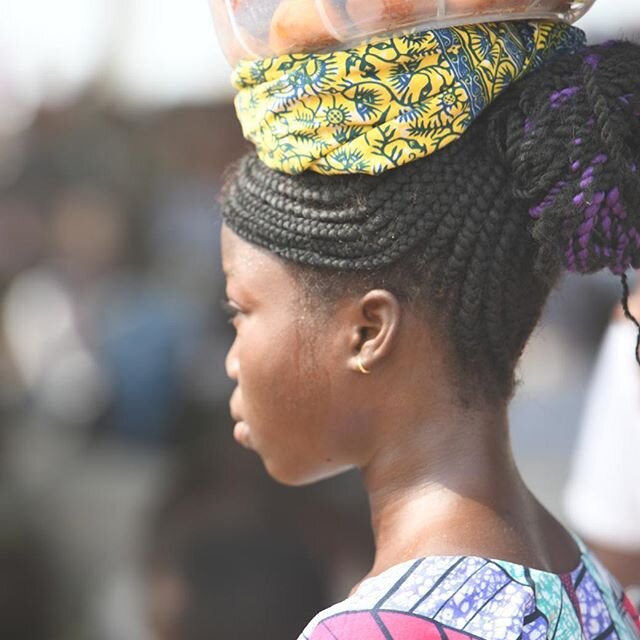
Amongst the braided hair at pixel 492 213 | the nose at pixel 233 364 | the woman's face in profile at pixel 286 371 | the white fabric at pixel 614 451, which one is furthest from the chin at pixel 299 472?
the white fabric at pixel 614 451

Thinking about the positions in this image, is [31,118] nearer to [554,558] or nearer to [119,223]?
[119,223]

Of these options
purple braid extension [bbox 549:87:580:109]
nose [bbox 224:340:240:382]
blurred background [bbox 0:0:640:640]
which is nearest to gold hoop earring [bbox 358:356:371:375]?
nose [bbox 224:340:240:382]

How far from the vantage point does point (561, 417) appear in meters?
4.91

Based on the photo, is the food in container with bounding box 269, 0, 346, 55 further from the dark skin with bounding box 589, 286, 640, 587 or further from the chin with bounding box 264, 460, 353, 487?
the dark skin with bounding box 589, 286, 640, 587

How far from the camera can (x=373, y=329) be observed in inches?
71.8

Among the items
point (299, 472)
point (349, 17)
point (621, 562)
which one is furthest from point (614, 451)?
point (349, 17)

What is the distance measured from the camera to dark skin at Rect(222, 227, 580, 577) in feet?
5.89

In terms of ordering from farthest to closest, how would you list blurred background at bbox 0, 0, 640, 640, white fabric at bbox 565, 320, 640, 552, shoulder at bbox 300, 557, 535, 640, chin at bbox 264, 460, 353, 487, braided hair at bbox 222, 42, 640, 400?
blurred background at bbox 0, 0, 640, 640
white fabric at bbox 565, 320, 640, 552
chin at bbox 264, 460, 353, 487
braided hair at bbox 222, 42, 640, 400
shoulder at bbox 300, 557, 535, 640

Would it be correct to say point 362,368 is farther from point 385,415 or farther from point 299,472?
point 299,472

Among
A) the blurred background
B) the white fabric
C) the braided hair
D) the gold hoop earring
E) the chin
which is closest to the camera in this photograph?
the braided hair

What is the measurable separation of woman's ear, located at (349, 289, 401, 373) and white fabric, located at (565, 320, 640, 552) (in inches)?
44.5

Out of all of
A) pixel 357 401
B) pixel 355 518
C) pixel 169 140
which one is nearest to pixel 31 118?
pixel 169 140

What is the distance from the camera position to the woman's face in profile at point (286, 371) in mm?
1854

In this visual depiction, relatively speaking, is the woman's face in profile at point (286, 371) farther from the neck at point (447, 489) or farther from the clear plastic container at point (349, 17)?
the clear plastic container at point (349, 17)
